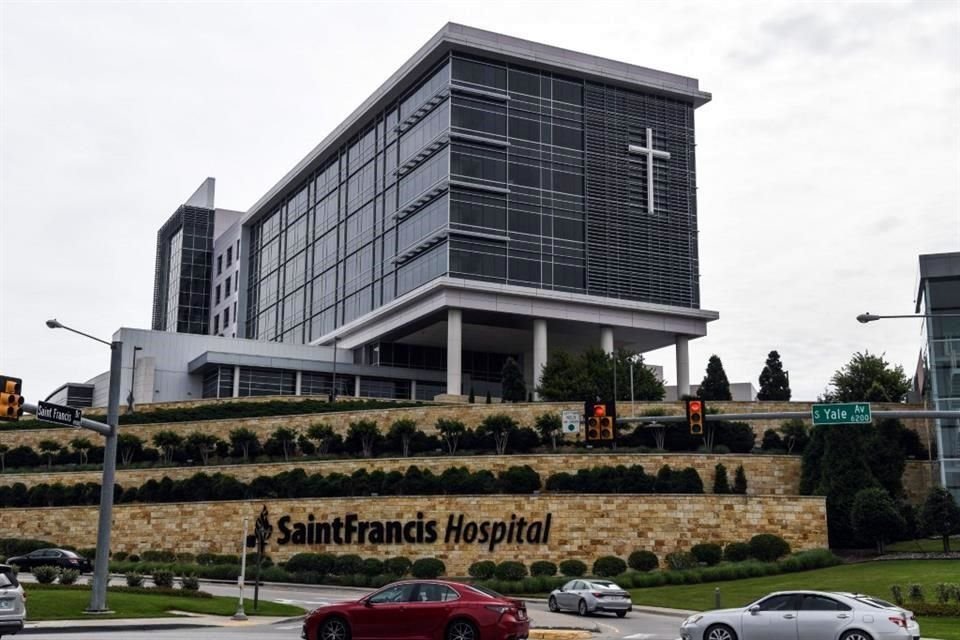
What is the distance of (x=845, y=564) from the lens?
46.1 m

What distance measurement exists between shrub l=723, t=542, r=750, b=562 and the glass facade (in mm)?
32183

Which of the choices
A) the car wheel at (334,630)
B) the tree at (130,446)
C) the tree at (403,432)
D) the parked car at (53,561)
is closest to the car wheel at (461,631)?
the car wheel at (334,630)

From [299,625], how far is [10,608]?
10.3m

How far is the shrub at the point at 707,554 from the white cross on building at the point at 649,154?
3771 cm

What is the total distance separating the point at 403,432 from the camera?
58.4m

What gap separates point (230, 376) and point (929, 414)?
61405 mm

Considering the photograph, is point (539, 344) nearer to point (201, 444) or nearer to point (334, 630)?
point (201, 444)

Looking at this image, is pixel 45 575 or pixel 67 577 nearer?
pixel 67 577

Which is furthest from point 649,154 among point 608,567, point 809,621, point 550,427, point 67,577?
point 809,621

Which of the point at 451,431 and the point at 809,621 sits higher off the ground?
the point at 451,431

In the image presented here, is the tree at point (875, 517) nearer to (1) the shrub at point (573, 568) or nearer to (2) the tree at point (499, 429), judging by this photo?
(1) the shrub at point (573, 568)

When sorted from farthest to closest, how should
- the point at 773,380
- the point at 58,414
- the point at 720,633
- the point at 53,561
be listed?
the point at 773,380
the point at 53,561
the point at 58,414
the point at 720,633

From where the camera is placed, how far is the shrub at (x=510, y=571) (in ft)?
151

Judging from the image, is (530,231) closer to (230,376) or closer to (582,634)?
(230,376)
